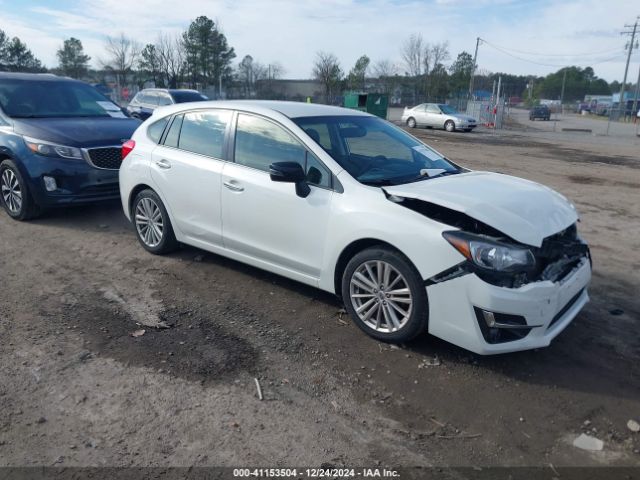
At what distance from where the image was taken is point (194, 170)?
5203 mm

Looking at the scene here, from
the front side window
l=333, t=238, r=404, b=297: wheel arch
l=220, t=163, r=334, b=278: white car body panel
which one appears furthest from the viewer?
the front side window

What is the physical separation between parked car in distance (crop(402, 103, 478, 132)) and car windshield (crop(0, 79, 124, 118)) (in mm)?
23650

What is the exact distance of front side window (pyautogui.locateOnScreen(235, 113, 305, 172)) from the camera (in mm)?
4555

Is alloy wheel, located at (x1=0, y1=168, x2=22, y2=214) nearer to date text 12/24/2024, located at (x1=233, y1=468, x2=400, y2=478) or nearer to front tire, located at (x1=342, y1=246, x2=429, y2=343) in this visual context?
front tire, located at (x1=342, y1=246, x2=429, y2=343)

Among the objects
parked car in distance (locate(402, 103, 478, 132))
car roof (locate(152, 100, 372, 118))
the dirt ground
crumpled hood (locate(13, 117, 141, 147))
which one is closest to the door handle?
car roof (locate(152, 100, 372, 118))

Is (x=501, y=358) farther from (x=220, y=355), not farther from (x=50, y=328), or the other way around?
(x=50, y=328)

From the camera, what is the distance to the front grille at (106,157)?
7121 millimetres

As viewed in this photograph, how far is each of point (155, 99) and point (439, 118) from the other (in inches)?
686

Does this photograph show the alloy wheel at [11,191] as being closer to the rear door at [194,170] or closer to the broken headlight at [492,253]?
the rear door at [194,170]

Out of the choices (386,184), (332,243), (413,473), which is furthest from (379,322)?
(413,473)

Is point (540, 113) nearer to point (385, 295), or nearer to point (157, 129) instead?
point (157, 129)

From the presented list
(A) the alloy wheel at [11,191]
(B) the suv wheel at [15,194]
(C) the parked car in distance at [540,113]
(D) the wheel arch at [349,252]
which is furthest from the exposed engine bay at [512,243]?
(C) the parked car in distance at [540,113]

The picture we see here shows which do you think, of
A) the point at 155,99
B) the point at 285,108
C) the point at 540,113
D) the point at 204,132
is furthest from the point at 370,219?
the point at 540,113

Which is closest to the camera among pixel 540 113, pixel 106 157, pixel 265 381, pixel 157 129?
pixel 265 381
